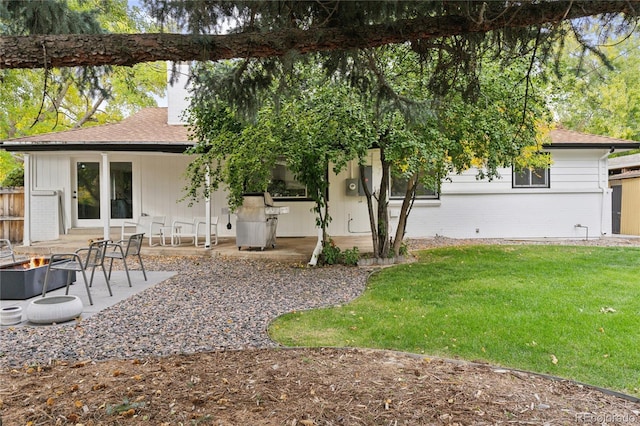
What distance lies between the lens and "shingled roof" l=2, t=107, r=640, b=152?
388 inches

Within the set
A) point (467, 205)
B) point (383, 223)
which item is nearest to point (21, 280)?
point (383, 223)

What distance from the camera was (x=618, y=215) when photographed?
13.9 m

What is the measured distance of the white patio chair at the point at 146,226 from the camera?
10438 mm

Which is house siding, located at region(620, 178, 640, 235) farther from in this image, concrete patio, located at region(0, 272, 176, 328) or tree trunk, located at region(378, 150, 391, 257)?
concrete patio, located at region(0, 272, 176, 328)

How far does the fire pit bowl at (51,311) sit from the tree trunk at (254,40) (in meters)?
3.32

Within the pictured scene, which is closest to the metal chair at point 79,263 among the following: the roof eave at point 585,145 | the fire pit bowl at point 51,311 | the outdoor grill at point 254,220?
the fire pit bowl at point 51,311

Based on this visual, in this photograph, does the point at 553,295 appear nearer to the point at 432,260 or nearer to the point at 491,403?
the point at 432,260

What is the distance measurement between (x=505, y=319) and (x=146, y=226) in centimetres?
946

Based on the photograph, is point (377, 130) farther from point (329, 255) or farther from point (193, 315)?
point (193, 315)

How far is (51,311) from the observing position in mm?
4586

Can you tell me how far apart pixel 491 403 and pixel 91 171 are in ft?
40.2

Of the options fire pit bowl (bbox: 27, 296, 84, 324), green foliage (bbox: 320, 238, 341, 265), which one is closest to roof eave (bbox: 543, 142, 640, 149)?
green foliage (bbox: 320, 238, 341, 265)

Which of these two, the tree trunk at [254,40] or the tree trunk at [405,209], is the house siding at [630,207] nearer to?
the tree trunk at [405,209]

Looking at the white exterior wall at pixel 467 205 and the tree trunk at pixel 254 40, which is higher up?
the tree trunk at pixel 254 40
